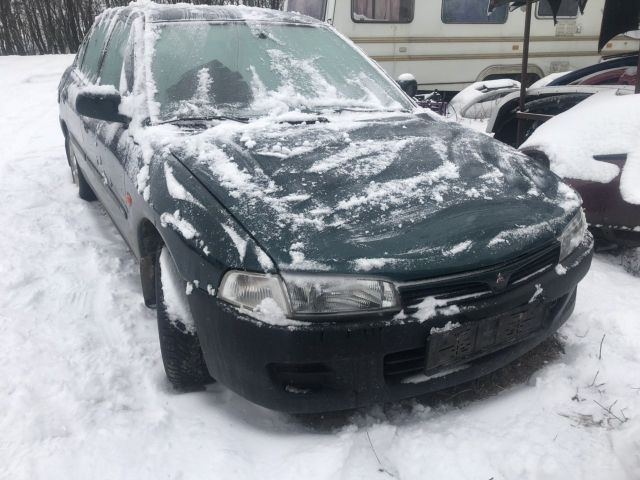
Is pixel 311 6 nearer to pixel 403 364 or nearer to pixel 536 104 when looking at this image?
pixel 536 104

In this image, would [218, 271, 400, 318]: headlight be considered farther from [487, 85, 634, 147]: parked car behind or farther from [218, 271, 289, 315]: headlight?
[487, 85, 634, 147]: parked car behind

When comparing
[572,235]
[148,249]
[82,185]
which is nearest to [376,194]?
[572,235]

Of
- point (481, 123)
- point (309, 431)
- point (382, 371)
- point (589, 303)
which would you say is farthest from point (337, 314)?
point (481, 123)

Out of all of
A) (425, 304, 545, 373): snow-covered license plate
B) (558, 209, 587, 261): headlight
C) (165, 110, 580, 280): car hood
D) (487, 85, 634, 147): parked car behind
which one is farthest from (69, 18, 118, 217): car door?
(487, 85, 634, 147): parked car behind

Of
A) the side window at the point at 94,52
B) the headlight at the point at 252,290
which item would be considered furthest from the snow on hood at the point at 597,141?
the side window at the point at 94,52

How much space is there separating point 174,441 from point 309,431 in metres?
0.52

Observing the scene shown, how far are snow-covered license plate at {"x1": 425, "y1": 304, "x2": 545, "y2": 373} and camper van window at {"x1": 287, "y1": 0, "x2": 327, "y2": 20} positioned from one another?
7146 millimetres

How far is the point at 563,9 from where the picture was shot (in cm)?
904

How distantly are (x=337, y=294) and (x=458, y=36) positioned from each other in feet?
26.6

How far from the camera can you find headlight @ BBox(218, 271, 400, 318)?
68.6 inches

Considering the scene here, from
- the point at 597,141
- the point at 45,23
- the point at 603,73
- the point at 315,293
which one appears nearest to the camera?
the point at 315,293

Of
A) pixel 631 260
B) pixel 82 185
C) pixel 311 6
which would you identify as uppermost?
pixel 311 6

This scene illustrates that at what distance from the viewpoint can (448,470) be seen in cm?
186

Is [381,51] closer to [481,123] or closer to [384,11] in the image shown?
[384,11]
